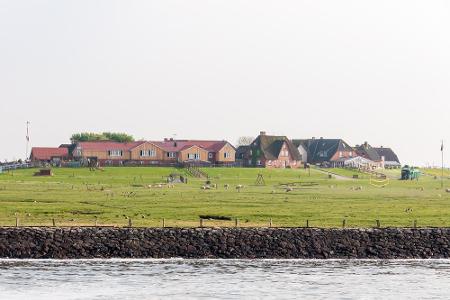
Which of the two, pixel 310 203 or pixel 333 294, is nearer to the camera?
pixel 333 294

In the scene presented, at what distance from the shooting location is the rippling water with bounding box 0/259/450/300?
6494 centimetres

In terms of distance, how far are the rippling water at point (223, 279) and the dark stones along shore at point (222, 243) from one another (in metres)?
1.79

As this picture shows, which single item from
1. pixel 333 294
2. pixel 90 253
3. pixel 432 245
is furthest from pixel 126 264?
pixel 432 245

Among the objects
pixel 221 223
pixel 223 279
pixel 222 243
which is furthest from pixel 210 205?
→ pixel 223 279

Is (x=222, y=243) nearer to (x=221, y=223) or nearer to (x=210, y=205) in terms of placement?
(x=221, y=223)

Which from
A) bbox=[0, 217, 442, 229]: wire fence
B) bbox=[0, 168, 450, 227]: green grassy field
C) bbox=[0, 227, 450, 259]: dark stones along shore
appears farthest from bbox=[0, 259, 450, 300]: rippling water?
bbox=[0, 168, 450, 227]: green grassy field

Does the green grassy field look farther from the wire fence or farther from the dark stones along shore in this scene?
the dark stones along shore

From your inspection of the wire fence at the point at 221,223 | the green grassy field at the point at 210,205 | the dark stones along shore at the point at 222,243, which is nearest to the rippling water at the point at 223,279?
the dark stones along shore at the point at 222,243

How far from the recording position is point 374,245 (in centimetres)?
8431

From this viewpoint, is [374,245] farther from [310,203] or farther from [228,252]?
[310,203]

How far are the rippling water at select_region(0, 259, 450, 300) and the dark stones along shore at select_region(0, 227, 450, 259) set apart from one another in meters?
1.79

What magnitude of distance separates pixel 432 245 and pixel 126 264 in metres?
24.6

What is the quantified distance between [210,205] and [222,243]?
31.4 m

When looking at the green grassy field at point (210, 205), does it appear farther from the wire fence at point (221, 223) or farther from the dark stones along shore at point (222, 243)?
the dark stones along shore at point (222, 243)
